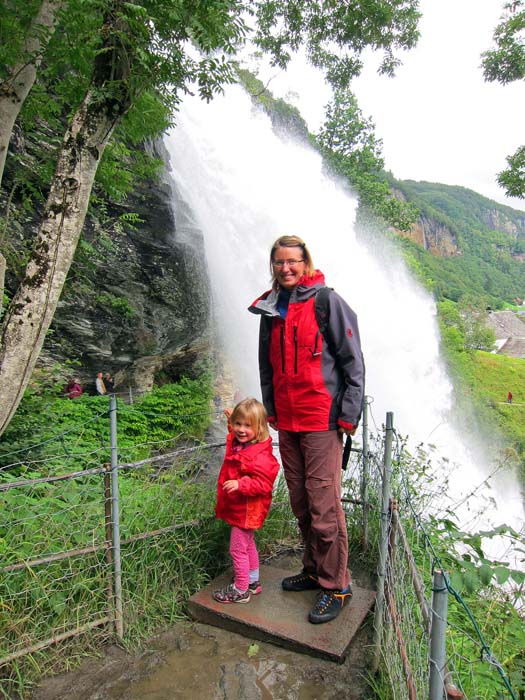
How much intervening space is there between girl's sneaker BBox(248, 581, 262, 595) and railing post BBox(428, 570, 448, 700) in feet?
5.42

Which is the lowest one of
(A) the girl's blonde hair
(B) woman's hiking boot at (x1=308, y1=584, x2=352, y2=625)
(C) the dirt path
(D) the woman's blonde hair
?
(C) the dirt path

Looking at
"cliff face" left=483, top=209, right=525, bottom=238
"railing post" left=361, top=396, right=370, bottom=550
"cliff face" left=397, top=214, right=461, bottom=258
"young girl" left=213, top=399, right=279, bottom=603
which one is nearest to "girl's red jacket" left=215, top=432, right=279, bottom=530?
"young girl" left=213, top=399, right=279, bottom=603

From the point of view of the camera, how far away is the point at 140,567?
2.79m

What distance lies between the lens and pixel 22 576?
2.41 metres

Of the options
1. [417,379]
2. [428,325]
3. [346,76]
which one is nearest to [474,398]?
[428,325]

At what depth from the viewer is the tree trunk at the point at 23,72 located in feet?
9.89

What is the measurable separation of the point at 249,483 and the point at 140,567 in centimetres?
86

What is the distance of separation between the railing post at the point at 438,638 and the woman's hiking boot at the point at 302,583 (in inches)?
63.3

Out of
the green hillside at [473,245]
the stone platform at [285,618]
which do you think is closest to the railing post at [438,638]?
the stone platform at [285,618]

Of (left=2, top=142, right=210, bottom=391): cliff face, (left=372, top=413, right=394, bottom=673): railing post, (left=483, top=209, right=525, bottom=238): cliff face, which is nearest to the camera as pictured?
(left=372, top=413, right=394, bottom=673): railing post

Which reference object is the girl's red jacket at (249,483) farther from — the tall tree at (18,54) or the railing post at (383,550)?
the tall tree at (18,54)

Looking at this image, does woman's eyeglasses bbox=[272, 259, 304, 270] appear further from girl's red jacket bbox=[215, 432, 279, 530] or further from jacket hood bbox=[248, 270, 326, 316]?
girl's red jacket bbox=[215, 432, 279, 530]

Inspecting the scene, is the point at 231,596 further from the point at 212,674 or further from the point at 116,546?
Answer: the point at 116,546

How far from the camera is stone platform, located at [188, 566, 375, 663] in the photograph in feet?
7.86
